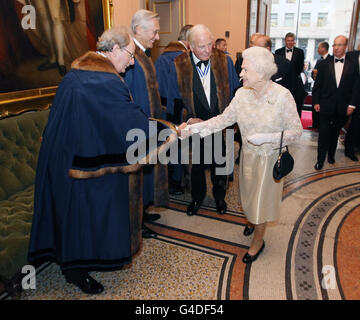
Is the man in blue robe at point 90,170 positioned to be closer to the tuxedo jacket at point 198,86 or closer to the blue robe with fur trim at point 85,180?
the blue robe with fur trim at point 85,180

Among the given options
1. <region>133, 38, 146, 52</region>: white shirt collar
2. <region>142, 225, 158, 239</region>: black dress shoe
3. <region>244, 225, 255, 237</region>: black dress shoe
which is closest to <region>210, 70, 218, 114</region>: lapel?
<region>133, 38, 146, 52</region>: white shirt collar

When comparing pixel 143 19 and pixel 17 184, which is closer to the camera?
pixel 143 19

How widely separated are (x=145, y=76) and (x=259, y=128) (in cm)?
116

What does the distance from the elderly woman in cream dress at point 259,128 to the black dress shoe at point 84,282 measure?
1301 mm

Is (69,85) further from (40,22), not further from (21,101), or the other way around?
(40,22)

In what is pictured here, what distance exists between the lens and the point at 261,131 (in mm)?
2414

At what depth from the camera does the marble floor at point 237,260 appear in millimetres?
2480

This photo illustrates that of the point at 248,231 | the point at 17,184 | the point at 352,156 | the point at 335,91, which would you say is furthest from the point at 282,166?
the point at 352,156

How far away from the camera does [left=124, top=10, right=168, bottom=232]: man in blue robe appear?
2848 millimetres

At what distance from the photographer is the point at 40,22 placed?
3607 mm

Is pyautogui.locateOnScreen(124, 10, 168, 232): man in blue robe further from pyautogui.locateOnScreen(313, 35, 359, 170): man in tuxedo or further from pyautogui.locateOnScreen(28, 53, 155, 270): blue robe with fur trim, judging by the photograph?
pyautogui.locateOnScreen(313, 35, 359, 170): man in tuxedo

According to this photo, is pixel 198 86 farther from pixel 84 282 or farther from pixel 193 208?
pixel 84 282

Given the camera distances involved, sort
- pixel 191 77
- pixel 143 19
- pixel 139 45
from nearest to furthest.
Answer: pixel 143 19, pixel 139 45, pixel 191 77

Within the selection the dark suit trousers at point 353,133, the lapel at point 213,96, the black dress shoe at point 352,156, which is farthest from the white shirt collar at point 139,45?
the black dress shoe at point 352,156
